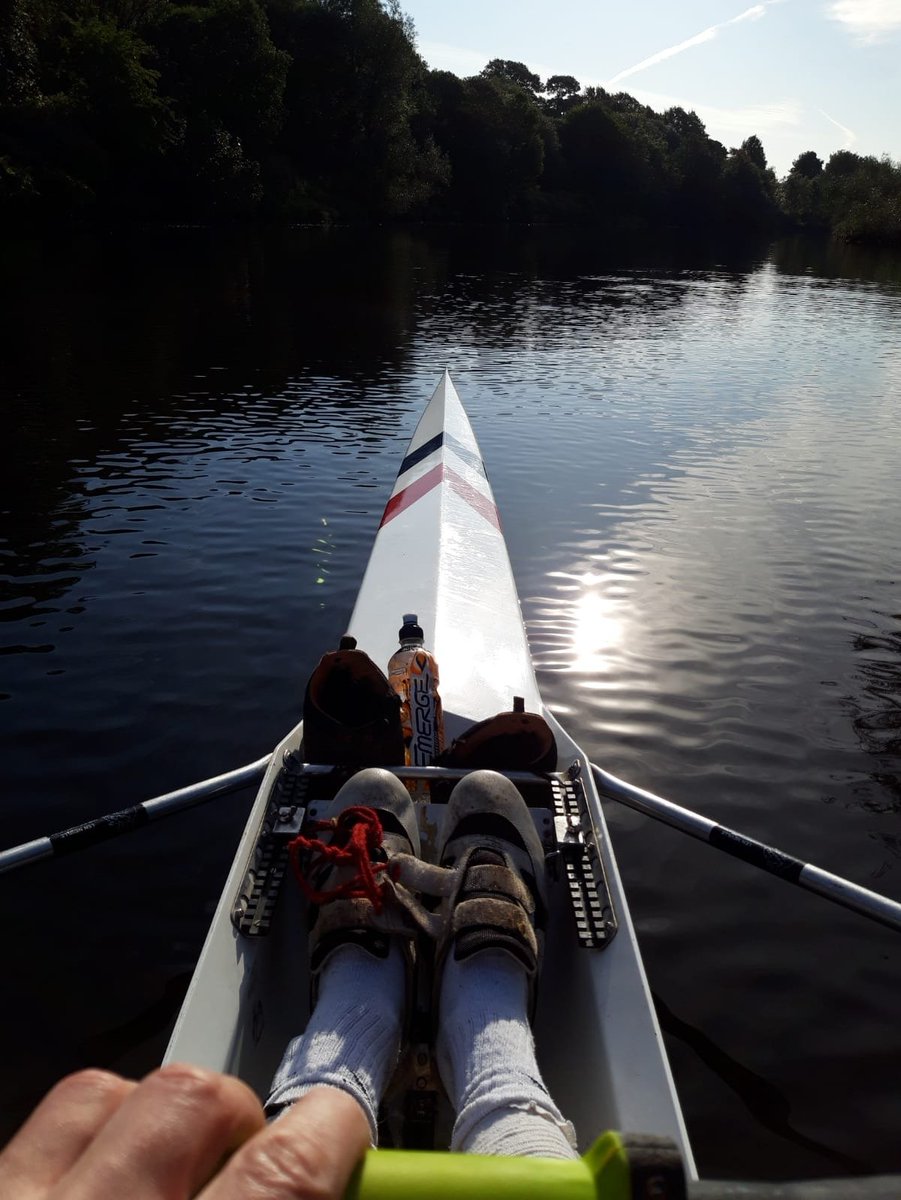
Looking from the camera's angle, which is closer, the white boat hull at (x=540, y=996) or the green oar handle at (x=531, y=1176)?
the green oar handle at (x=531, y=1176)

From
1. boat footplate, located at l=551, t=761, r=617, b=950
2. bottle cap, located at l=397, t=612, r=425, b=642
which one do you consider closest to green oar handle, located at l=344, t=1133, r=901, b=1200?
boat footplate, located at l=551, t=761, r=617, b=950

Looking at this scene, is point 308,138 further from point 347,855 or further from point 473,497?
point 347,855

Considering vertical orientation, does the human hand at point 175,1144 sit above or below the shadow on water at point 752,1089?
above

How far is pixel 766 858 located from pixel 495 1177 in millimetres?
3471

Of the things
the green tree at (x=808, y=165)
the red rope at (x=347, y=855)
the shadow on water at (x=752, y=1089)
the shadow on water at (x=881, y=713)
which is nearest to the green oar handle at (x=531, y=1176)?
the red rope at (x=347, y=855)

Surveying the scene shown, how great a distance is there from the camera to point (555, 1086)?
3.09 metres

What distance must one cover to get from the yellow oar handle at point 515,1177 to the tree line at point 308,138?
5053 cm

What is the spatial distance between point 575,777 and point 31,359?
55.7ft

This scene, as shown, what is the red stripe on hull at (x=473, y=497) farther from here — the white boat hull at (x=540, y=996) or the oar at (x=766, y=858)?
the oar at (x=766, y=858)

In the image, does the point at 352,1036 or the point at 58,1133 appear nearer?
the point at 58,1133

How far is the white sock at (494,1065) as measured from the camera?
208cm

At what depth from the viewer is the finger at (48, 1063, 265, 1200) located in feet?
2.70

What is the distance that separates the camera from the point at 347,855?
3.08 m

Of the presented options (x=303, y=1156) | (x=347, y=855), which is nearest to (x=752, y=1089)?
(x=347, y=855)
